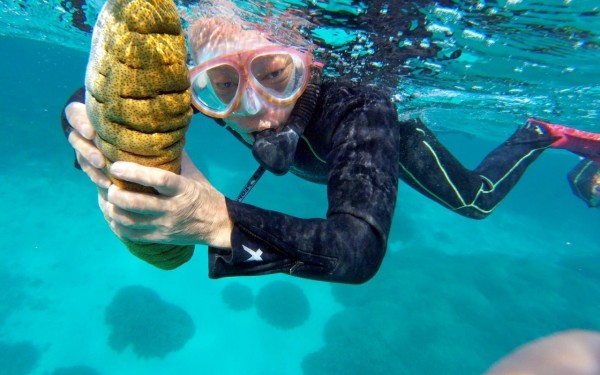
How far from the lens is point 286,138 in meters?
2.84

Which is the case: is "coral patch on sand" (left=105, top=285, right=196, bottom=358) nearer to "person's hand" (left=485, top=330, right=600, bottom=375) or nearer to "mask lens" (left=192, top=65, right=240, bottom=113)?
"mask lens" (left=192, top=65, right=240, bottom=113)

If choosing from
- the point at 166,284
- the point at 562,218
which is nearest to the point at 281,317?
the point at 166,284

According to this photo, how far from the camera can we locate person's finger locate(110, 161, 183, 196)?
1.43 metres

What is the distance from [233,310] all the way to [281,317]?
193 cm

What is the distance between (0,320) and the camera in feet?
41.6

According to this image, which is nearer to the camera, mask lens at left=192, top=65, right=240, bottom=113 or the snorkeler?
the snorkeler

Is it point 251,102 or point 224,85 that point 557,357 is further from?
point 224,85

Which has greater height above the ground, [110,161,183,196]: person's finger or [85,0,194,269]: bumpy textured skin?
[85,0,194,269]: bumpy textured skin

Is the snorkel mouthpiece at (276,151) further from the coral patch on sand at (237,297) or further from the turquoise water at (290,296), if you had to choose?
the coral patch on sand at (237,297)

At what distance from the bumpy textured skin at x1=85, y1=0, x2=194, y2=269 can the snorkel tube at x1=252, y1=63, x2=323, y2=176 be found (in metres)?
1.17

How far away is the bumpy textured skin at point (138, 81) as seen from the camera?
4.06ft

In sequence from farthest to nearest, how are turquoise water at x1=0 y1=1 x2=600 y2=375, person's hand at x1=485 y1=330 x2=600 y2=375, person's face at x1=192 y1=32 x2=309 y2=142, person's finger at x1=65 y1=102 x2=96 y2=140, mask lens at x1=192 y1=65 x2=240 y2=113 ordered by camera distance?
turquoise water at x1=0 y1=1 x2=600 y2=375 < mask lens at x1=192 y1=65 x2=240 y2=113 < person's face at x1=192 y1=32 x2=309 y2=142 < person's finger at x1=65 y1=102 x2=96 y2=140 < person's hand at x1=485 y1=330 x2=600 y2=375

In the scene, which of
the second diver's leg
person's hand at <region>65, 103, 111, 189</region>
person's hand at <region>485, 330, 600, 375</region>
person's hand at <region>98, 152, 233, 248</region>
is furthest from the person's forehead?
person's hand at <region>485, 330, 600, 375</region>

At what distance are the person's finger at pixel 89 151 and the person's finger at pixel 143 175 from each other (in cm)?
18
